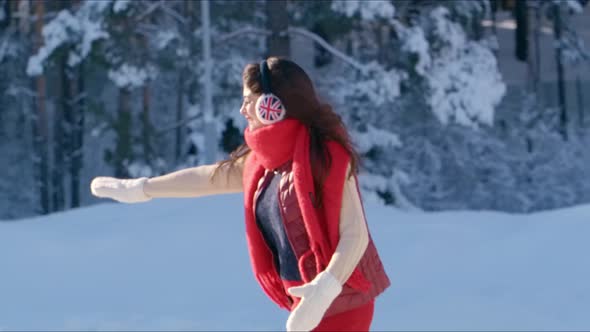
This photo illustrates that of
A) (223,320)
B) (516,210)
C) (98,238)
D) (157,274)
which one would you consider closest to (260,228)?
(223,320)

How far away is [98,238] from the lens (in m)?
8.61

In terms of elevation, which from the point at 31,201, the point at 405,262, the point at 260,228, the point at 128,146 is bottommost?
the point at 31,201

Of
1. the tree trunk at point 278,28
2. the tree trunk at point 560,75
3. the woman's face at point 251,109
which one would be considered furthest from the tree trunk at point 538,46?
the woman's face at point 251,109

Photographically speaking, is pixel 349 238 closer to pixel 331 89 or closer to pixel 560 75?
pixel 331 89

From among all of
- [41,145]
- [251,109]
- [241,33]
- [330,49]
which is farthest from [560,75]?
[251,109]

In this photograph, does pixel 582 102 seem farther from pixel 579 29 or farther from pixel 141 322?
pixel 141 322

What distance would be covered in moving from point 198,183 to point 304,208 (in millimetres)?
572

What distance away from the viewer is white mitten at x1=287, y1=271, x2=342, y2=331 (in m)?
2.98

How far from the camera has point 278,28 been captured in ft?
66.1

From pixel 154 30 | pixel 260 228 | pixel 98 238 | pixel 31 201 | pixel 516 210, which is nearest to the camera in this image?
pixel 260 228

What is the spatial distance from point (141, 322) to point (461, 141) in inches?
751

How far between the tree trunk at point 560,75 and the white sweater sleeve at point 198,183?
23.4 m

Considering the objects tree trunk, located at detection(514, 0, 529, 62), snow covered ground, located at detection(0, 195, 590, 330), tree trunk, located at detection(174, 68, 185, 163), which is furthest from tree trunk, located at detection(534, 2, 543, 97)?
snow covered ground, located at detection(0, 195, 590, 330)

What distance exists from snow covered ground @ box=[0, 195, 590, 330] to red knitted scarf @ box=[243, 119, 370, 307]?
3.34 m
